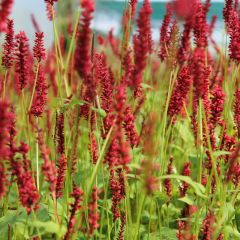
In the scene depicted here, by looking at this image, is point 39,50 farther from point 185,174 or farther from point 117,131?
point 117,131

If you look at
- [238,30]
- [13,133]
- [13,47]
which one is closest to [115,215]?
[13,133]

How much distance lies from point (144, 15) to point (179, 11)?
4.4 inches

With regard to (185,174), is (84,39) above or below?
above

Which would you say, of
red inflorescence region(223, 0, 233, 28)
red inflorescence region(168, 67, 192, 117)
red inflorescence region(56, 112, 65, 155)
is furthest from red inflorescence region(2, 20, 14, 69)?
red inflorescence region(223, 0, 233, 28)

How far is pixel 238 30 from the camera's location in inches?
67.5

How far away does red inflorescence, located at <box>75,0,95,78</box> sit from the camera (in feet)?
3.34

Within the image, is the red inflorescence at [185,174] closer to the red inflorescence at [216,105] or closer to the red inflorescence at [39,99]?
the red inflorescence at [216,105]

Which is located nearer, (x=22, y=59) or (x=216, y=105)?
(x=22, y=59)

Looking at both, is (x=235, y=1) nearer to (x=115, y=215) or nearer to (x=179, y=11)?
(x=115, y=215)

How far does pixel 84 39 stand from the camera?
105cm

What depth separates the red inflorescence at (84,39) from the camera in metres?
1.02

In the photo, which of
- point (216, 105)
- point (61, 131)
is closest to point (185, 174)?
point (216, 105)

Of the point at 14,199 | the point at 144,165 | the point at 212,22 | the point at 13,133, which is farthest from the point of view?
the point at 212,22

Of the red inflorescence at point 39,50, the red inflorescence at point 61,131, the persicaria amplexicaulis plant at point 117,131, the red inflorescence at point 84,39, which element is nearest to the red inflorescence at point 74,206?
the persicaria amplexicaulis plant at point 117,131
